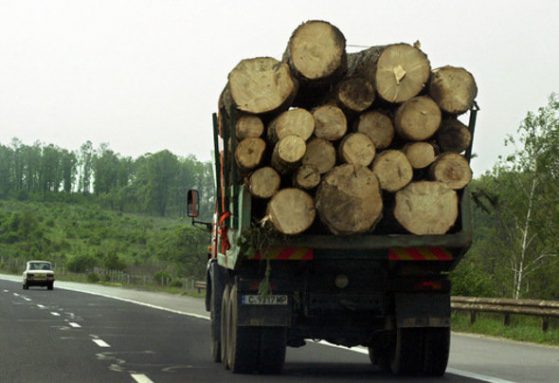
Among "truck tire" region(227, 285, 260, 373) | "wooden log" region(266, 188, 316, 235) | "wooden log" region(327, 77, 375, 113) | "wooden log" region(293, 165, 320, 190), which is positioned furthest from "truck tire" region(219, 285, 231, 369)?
"wooden log" region(327, 77, 375, 113)

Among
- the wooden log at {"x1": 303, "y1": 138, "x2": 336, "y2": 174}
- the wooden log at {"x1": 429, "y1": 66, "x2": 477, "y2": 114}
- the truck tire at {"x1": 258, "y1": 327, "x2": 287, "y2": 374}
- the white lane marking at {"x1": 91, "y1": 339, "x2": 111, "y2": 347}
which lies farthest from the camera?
the white lane marking at {"x1": 91, "y1": 339, "x2": 111, "y2": 347}

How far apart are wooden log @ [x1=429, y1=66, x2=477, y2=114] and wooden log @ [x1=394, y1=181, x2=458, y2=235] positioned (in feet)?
2.82

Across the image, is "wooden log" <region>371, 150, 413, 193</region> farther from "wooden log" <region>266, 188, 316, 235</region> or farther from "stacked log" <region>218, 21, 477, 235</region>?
"wooden log" <region>266, 188, 316, 235</region>

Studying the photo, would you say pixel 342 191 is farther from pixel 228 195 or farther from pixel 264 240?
pixel 228 195

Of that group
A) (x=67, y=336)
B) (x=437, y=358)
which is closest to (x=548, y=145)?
(x=67, y=336)

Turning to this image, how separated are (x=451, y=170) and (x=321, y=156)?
4.42 ft

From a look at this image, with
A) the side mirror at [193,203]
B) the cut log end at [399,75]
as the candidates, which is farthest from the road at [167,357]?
the cut log end at [399,75]

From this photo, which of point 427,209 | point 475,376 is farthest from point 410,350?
point 427,209

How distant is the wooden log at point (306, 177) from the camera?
38.7ft

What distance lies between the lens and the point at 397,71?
12.2 m

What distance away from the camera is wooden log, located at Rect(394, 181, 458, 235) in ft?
39.3

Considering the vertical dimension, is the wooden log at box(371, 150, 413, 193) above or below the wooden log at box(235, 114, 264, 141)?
below

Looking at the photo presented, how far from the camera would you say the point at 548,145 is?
54.5 meters

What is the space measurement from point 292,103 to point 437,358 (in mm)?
3165
